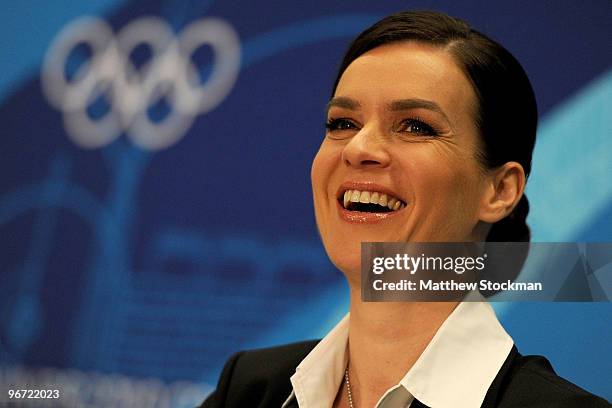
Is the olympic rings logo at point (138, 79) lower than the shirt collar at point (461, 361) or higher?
higher

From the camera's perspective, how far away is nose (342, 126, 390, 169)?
1344 mm

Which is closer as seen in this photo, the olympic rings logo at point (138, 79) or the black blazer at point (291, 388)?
the black blazer at point (291, 388)

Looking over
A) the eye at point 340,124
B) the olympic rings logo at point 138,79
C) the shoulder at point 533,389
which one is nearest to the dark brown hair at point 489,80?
the eye at point 340,124

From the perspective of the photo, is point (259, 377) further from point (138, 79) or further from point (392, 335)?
point (138, 79)

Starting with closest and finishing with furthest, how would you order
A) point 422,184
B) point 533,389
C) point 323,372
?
point 533,389 < point 422,184 < point 323,372

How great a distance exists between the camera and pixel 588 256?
5.03 ft

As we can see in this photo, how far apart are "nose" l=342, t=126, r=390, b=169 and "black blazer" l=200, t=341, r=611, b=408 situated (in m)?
0.37

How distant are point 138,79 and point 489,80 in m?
1.07

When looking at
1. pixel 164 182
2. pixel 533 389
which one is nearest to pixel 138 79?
pixel 164 182

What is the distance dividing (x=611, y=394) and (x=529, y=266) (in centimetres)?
39

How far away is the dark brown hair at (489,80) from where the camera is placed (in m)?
1.39

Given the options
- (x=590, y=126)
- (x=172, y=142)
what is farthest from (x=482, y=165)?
(x=172, y=142)

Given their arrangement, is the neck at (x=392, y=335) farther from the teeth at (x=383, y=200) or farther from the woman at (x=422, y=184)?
the teeth at (x=383, y=200)

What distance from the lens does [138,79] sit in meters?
2.16
